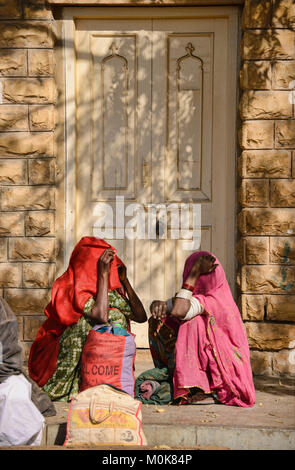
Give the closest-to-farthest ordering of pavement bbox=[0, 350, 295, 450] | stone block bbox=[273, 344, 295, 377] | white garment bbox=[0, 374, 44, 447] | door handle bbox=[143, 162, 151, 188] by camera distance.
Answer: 1. white garment bbox=[0, 374, 44, 447]
2. pavement bbox=[0, 350, 295, 450]
3. stone block bbox=[273, 344, 295, 377]
4. door handle bbox=[143, 162, 151, 188]

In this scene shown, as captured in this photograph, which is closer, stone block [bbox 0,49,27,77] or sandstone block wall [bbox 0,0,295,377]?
sandstone block wall [bbox 0,0,295,377]

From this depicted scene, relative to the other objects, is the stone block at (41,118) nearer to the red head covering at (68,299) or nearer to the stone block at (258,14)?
the red head covering at (68,299)

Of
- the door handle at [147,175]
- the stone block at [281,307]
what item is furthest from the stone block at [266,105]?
the stone block at [281,307]

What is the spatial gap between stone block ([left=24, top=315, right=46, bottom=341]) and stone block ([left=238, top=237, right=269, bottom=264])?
182 centimetres

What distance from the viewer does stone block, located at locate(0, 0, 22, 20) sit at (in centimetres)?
587

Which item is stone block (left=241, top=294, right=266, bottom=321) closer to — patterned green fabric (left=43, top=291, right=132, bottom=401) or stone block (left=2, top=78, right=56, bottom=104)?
patterned green fabric (left=43, top=291, right=132, bottom=401)

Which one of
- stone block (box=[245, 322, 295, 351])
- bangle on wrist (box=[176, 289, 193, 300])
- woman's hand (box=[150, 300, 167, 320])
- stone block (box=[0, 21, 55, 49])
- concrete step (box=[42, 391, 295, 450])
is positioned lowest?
concrete step (box=[42, 391, 295, 450])

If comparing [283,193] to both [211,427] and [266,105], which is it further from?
[211,427]

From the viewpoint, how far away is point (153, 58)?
610 centimetres

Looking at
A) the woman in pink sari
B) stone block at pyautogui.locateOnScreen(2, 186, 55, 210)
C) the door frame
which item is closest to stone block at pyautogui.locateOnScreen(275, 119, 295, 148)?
the door frame

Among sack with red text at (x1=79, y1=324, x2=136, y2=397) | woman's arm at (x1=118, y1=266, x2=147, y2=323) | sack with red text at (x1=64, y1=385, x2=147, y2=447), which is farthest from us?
woman's arm at (x1=118, y1=266, x2=147, y2=323)

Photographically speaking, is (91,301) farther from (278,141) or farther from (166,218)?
(278,141)

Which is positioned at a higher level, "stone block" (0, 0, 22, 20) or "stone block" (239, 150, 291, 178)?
"stone block" (0, 0, 22, 20)

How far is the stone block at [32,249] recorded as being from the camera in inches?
232
